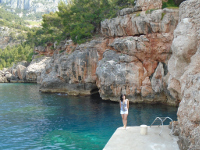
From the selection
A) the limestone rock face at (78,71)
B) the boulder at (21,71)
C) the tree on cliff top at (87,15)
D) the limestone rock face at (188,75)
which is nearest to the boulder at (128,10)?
the tree on cliff top at (87,15)

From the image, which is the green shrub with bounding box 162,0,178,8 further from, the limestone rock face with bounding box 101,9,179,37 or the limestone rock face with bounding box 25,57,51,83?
the limestone rock face with bounding box 25,57,51,83

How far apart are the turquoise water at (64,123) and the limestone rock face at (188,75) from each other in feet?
21.3

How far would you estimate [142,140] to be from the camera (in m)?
11.1

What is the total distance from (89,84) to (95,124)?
18.8 metres

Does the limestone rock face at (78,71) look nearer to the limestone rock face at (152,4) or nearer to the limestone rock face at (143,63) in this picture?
the limestone rock face at (143,63)

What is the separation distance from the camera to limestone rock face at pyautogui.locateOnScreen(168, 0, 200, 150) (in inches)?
362

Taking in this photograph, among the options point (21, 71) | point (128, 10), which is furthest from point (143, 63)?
point (21, 71)

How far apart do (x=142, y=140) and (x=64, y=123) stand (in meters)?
10.9

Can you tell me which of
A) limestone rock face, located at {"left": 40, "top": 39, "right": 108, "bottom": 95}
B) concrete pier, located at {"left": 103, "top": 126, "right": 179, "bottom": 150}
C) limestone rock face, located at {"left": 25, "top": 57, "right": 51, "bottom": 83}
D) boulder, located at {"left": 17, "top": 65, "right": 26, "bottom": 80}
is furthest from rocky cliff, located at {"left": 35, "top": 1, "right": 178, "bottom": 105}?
boulder, located at {"left": 17, "top": 65, "right": 26, "bottom": 80}

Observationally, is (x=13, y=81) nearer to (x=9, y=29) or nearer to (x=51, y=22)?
(x=51, y=22)

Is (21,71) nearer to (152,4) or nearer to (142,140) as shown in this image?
(152,4)

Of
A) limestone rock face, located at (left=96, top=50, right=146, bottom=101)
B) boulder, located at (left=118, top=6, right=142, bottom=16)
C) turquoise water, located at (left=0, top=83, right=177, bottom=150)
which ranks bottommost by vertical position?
turquoise water, located at (left=0, top=83, right=177, bottom=150)

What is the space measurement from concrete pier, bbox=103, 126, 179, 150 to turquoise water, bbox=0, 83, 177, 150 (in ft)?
10.5

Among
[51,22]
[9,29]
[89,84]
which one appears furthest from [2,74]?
[9,29]
